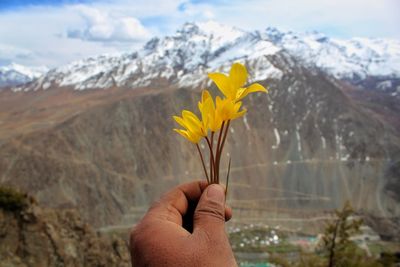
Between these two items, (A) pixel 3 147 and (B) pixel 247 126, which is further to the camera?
(B) pixel 247 126

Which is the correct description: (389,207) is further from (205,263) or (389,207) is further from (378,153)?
(205,263)

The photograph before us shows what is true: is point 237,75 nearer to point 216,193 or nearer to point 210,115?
point 210,115

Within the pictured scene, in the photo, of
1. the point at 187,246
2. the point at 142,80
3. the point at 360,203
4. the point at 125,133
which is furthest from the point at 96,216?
the point at 142,80

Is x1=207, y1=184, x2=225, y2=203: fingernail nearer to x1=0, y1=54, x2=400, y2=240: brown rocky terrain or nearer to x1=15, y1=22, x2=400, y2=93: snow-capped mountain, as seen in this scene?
x1=0, y1=54, x2=400, y2=240: brown rocky terrain

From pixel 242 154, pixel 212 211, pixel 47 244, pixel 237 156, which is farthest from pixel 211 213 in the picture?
pixel 242 154

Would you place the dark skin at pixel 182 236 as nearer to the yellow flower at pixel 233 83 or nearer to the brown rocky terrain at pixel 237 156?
the yellow flower at pixel 233 83

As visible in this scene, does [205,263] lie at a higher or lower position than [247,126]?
higher

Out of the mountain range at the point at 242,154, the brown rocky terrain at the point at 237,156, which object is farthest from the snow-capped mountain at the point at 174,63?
the brown rocky terrain at the point at 237,156
